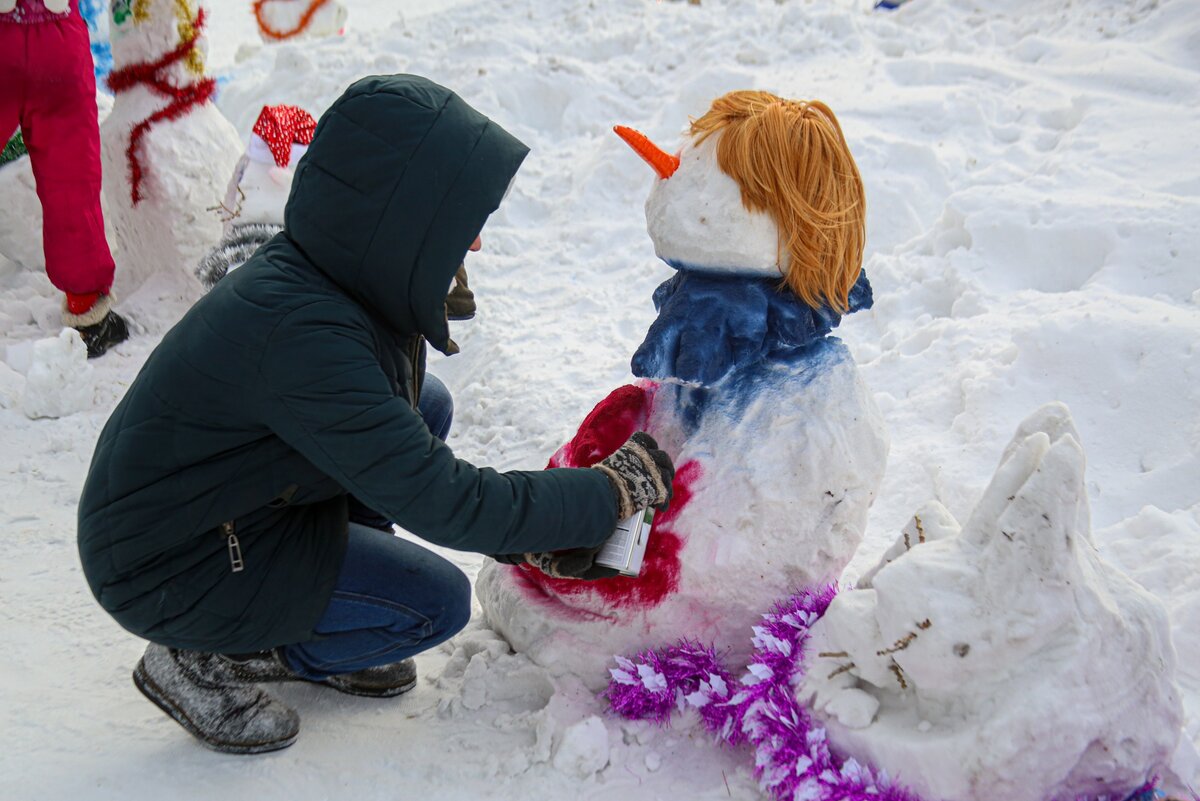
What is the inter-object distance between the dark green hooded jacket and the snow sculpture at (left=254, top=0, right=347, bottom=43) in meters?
6.15

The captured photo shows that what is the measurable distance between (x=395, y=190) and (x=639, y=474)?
2.04ft

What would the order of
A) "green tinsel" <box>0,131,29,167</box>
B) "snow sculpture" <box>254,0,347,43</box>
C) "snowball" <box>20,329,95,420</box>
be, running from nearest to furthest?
"snowball" <box>20,329,95,420</box>
"green tinsel" <box>0,131,29,167</box>
"snow sculpture" <box>254,0,347,43</box>

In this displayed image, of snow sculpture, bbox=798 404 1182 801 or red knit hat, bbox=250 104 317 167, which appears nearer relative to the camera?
snow sculpture, bbox=798 404 1182 801

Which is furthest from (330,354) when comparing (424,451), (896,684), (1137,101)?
(1137,101)

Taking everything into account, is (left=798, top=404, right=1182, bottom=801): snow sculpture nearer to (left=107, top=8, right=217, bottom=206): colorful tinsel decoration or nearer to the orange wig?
the orange wig

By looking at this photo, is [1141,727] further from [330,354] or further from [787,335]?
[330,354]

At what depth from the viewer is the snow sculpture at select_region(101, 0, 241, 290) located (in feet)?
12.1

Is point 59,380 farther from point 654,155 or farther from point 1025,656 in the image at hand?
point 1025,656

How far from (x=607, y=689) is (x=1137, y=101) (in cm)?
371

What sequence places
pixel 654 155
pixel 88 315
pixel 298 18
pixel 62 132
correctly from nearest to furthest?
pixel 654 155 < pixel 62 132 < pixel 88 315 < pixel 298 18

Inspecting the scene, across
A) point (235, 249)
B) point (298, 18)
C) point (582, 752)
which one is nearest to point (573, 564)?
point (582, 752)

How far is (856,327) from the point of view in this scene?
3516 millimetres

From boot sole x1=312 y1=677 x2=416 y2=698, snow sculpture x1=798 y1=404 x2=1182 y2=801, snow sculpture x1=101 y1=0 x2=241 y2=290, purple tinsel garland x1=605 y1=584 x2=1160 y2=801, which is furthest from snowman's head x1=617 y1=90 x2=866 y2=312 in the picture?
snow sculpture x1=101 y1=0 x2=241 y2=290

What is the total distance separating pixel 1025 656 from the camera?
5.12 ft
